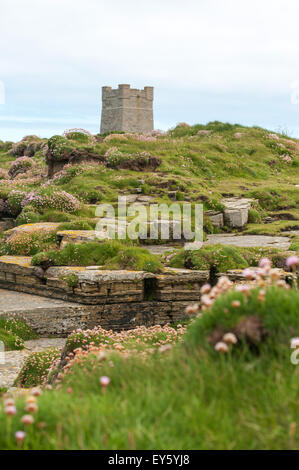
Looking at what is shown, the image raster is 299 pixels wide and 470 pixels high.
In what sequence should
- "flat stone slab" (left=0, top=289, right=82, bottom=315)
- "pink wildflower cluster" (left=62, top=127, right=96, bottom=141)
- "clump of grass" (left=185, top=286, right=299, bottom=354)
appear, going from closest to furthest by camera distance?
"clump of grass" (left=185, top=286, right=299, bottom=354) → "flat stone slab" (left=0, top=289, right=82, bottom=315) → "pink wildflower cluster" (left=62, top=127, right=96, bottom=141)

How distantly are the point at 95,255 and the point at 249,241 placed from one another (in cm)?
590

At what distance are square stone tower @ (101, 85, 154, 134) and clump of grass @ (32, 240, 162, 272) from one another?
48.1 m

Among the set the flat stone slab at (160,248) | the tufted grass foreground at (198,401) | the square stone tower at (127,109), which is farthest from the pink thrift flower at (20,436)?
the square stone tower at (127,109)

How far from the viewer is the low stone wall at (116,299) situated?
1177 cm

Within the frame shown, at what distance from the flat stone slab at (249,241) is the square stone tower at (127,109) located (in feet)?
144

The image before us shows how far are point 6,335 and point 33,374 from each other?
2043 millimetres

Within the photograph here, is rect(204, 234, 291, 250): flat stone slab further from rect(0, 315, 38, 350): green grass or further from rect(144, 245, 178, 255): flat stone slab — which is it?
rect(0, 315, 38, 350): green grass

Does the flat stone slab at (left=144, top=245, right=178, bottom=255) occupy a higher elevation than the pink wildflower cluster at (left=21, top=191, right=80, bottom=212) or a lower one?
lower

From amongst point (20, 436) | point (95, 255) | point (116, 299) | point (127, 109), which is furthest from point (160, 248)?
point (127, 109)

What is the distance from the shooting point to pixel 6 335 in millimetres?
10945

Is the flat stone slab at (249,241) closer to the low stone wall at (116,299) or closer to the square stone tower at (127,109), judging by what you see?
the low stone wall at (116,299)

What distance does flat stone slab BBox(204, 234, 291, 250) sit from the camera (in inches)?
616

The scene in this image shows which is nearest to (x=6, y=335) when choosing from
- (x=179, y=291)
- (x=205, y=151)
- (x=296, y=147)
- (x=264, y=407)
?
(x=179, y=291)

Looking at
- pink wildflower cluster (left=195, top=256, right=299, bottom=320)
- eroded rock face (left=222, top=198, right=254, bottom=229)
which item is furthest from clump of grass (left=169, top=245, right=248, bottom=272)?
pink wildflower cluster (left=195, top=256, right=299, bottom=320)
